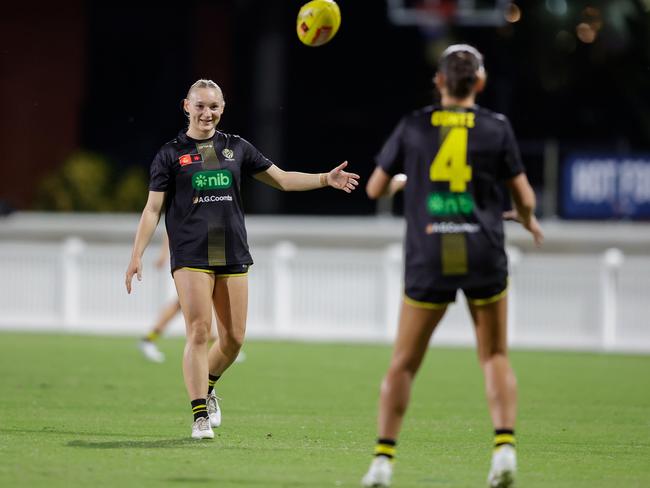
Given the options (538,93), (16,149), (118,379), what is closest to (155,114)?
(16,149)

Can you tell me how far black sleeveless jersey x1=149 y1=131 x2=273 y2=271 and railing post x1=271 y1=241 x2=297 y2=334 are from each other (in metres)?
8.79

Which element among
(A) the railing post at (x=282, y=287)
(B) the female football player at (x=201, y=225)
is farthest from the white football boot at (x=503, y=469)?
(A) the railing post at (x=282, y=287)

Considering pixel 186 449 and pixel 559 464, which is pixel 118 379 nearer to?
pixel 186 449

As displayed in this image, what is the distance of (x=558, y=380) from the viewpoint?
14062 mm

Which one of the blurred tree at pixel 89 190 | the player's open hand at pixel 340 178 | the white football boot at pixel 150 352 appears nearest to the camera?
the player's open hand at pixel 340 178

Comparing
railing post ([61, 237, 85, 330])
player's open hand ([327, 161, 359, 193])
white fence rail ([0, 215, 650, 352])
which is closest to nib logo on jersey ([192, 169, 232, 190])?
player's open hand ([327, 161, 359, 193])

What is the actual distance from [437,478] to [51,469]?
2123 millimetres

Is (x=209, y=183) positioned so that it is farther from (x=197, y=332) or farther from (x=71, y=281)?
(x=71, y=281)

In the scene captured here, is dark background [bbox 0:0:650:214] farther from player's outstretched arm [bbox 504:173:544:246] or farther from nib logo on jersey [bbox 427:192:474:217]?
nib logo on jersey [bbox 427:192:474:217]

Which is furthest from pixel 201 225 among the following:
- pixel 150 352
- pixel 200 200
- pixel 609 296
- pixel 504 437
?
pixel 609 296

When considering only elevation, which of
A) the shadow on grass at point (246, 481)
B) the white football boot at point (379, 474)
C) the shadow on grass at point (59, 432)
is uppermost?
the shadow on grass at point (59, 432)

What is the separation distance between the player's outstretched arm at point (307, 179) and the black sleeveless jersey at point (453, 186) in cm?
151

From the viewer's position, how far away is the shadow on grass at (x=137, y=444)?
8.69 meters

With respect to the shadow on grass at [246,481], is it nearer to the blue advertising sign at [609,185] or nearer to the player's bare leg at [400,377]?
the player's bare leg at [400,377]
